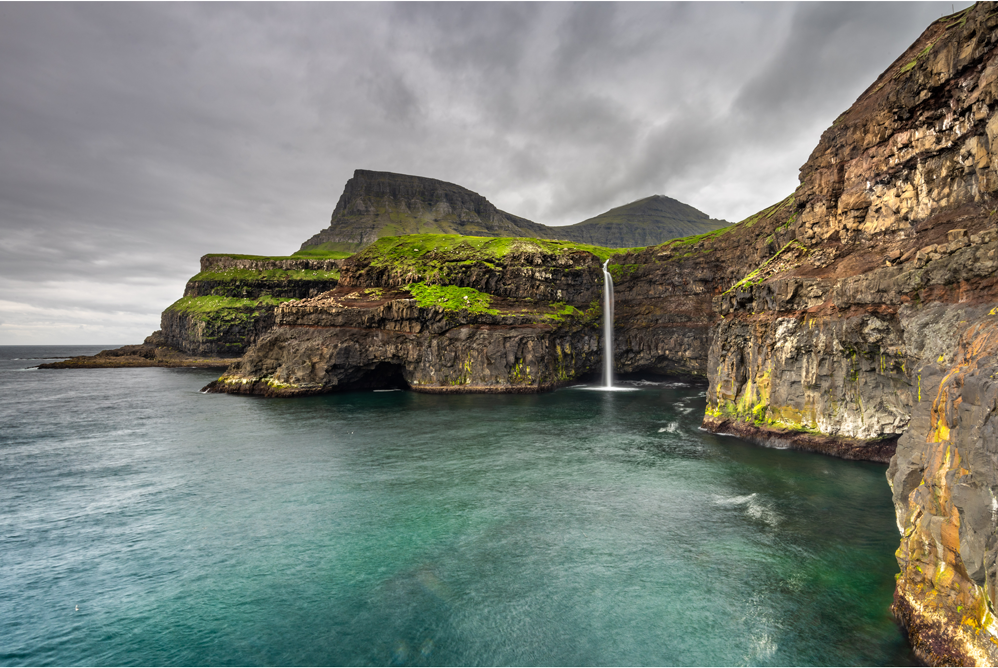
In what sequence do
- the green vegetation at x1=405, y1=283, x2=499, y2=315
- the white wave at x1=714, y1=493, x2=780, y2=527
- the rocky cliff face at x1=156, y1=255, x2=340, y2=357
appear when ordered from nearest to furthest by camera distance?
1. the white wave at x1=714, y1=493, x2=780, y2=527
2. the green vegetation at x1=405, y1=283, x2=499, y2=315
3. the rocky cliff face at x1=156, y1=255, x2=340, y2=357

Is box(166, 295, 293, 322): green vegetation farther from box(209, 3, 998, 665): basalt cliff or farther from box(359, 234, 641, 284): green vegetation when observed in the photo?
box(209, 3, 998, 665): basalt cliff

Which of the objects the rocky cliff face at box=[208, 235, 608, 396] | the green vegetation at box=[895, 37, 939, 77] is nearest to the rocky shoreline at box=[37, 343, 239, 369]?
the rocky cliff face at box=[208, 235, 608, 396]

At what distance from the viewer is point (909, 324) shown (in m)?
20.7

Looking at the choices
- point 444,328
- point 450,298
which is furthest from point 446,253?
point 444,328

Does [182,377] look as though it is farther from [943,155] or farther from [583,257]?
[943,155]

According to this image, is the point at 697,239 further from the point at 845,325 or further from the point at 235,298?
the point at 235,298

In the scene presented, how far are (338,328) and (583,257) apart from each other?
45.1 metres

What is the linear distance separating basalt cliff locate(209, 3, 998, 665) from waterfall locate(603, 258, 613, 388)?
2.31m

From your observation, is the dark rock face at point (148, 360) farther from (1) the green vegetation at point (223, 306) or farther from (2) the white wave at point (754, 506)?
(2) the white wave at point (754, 506)

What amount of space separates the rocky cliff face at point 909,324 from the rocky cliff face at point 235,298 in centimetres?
12741

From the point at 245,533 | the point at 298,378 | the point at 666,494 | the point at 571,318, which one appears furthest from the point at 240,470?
the point at 571,318

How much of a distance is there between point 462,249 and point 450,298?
524 inches

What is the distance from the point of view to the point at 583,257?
79.6 meters

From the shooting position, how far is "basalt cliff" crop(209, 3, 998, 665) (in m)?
10.7
